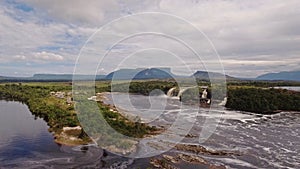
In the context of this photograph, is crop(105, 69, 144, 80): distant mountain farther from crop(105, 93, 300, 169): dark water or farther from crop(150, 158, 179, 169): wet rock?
crop(105, 93, 300, 169): dark water

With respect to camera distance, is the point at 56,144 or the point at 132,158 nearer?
the point at 132,158

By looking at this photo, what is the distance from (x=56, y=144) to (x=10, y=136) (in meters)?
4.25

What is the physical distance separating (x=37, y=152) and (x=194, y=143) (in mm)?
8958

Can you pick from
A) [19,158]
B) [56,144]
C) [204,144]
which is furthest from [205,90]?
[19,158]

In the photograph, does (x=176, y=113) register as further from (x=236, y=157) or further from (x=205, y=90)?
(x=236, y=157)

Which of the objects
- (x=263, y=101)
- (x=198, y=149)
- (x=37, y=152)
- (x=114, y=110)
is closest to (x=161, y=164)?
(x=198, y=149)

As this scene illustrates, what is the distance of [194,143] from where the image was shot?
707 inches

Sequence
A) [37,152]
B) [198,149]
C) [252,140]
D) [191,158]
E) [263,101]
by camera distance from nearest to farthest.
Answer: [191,158], [37,152], [198,149], [252,140], [263,101]

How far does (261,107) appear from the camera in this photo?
34.6m

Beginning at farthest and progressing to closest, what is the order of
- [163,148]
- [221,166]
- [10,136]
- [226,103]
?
[226,103] < [10,136] < [163,148] < [221,166]

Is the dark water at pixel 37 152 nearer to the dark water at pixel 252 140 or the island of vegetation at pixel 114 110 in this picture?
the island of vegetation at pixel 114 110

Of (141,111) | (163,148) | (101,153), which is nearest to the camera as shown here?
(101,153)

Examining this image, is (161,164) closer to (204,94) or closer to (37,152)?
(37,152)

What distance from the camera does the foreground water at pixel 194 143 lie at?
47.0ft
